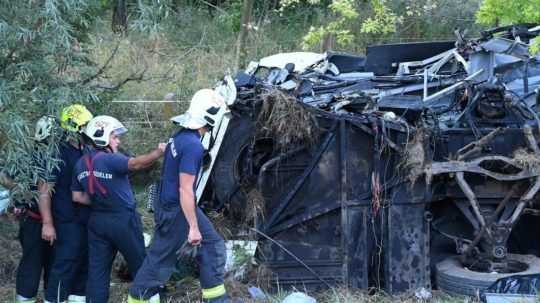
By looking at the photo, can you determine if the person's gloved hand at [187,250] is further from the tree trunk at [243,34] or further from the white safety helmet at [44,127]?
the tree trunk at [243,34]

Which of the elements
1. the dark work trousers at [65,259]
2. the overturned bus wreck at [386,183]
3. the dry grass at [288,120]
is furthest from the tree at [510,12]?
the dark work trousers at [65,259]

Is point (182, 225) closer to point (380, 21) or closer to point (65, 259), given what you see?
point (65, 259)

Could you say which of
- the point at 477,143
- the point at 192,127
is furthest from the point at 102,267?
the point at 477,143

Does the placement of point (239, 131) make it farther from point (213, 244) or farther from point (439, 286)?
point (439, 286)

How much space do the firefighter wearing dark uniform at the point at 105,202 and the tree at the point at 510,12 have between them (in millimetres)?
5131

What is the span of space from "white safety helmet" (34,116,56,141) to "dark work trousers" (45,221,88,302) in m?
1.11

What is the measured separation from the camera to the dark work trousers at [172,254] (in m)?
5.94

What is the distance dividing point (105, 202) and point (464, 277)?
2999 millimetres

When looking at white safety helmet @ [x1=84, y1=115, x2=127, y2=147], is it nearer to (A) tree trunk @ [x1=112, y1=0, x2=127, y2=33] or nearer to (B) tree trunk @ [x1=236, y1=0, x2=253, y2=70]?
(A) tree trunk @ [x1=112, y1=0, x2=127, y2=33]

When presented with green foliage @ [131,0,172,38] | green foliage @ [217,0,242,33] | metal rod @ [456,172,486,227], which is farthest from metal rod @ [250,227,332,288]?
green foliage @ [217,0,242,33]

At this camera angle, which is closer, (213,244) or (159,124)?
(213,244)

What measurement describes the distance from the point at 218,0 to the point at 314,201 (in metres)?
12.8

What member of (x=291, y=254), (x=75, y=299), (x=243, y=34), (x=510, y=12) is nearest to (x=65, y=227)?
(x=75, y=299)

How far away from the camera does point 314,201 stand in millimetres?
7113
